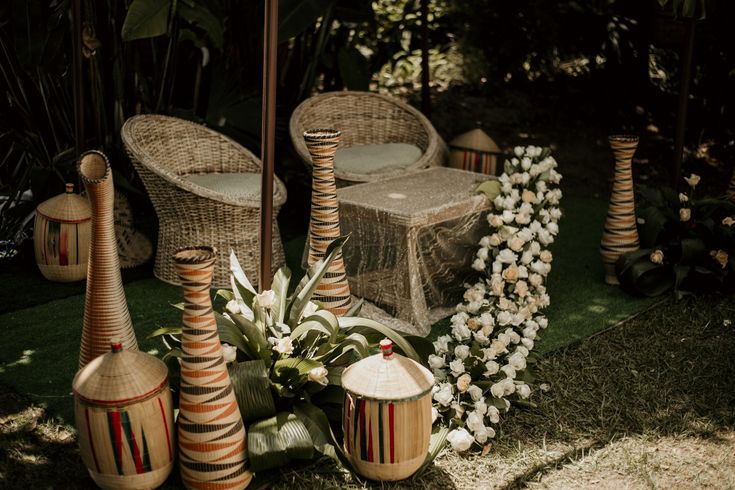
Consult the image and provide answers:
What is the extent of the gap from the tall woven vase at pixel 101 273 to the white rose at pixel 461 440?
1186 mm

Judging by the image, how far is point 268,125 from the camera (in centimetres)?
255

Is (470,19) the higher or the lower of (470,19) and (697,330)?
the higher

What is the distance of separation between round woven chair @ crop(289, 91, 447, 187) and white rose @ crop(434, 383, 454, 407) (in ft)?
7.74

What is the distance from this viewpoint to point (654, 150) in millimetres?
6637

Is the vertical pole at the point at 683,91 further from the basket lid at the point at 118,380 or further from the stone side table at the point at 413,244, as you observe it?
the basket lid at the point at 118,380

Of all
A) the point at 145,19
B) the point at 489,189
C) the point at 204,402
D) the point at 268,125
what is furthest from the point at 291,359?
the point at 145,19

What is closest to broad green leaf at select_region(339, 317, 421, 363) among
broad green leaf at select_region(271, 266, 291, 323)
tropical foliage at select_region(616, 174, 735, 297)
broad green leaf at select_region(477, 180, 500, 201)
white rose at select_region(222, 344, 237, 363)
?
broad green leaf at select_region(271, 266, 291, 323)

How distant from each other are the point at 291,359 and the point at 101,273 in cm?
71

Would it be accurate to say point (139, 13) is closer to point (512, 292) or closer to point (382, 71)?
point (512, 292)

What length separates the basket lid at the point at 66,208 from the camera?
3.90 m

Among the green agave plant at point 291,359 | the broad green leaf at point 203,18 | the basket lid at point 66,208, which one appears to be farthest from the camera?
the broad green leaf at point 203,18

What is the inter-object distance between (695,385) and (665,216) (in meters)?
1.17

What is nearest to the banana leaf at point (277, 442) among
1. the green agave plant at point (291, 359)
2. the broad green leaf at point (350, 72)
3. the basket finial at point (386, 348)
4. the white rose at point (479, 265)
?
the green agave plant at point (291, 359)

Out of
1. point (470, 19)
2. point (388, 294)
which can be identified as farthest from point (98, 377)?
point (470, 19)
